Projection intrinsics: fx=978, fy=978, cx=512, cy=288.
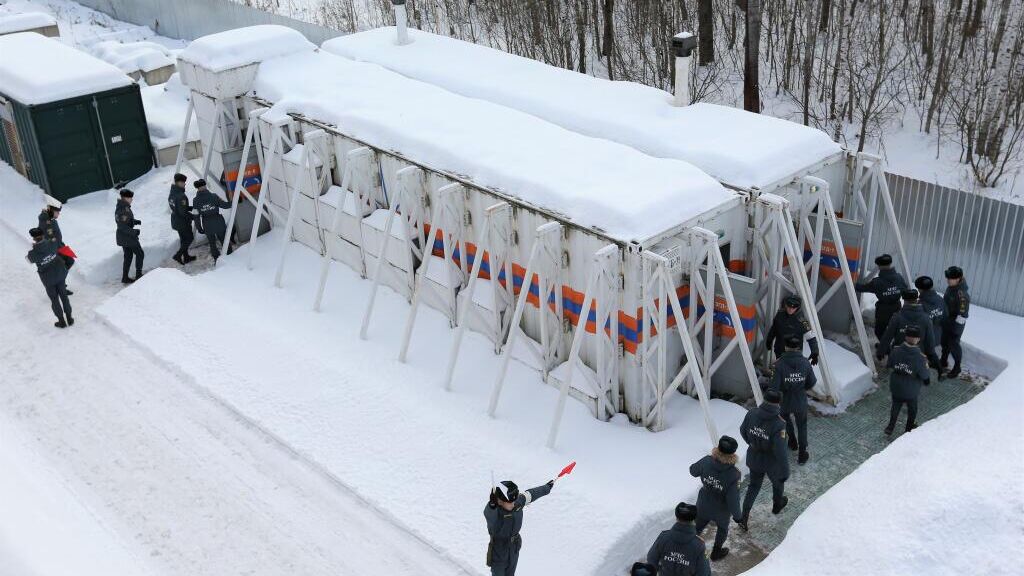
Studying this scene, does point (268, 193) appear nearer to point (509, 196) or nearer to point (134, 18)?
point (509, 196)

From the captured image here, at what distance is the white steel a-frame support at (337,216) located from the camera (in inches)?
469

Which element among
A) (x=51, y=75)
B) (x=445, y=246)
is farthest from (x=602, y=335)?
(x=51, y=75)

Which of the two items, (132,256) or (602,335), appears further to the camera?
(132,256)

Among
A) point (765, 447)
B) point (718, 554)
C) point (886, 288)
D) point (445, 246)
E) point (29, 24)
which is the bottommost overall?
point (718, 554)

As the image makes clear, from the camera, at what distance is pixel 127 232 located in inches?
528

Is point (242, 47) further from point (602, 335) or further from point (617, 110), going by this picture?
point (602, 335)

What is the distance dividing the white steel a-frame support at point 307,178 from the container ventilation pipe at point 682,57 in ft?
14.8

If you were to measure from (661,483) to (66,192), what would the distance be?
11137mm

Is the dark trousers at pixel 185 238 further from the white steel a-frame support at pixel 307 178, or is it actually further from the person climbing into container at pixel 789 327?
the person climbing into container at pixel 789 327

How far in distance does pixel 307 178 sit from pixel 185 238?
221cm

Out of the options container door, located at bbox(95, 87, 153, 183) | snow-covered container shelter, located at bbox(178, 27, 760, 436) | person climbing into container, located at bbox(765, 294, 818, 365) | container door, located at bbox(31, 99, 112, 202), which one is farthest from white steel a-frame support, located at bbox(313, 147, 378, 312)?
person climbing into container, located at bbox(765, 294, 818, 365)

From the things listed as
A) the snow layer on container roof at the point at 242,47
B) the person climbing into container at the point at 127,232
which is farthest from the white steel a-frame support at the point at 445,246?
the snow layer on container roof at the point at 242,47

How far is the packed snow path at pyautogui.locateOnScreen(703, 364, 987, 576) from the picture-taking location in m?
8.77

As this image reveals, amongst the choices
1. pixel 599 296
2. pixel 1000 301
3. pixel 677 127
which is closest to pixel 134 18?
pixel 677 127
